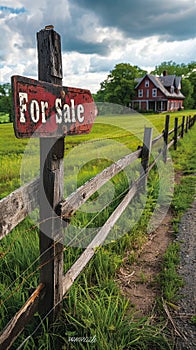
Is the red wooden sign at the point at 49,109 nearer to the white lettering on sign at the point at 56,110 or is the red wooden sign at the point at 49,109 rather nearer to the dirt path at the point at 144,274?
the white lettering on sign at the point at 56,110

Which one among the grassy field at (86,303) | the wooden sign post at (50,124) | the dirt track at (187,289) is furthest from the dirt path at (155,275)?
the wooden sign post at (50,124)

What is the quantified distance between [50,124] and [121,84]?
163 feet

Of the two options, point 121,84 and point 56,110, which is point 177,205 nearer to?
point 56,110

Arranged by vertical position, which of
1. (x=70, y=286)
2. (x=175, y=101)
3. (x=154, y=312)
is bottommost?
(x=154, y=312)

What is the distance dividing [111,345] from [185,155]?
775 cm

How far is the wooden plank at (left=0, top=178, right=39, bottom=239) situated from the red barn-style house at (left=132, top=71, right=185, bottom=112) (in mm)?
49702

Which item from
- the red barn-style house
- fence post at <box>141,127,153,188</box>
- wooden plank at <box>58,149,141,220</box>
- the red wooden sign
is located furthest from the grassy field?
the red barn-style house

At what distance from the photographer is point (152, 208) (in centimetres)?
442

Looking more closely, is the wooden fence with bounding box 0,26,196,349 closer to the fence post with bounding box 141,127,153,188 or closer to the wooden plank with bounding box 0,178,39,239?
the wooden plank with bounding box 0,178,39,239

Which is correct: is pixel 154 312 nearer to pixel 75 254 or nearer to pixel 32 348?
pixel 75 254

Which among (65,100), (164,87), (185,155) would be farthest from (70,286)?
(164,87)

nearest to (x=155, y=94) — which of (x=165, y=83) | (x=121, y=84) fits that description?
(x=165, y=83)

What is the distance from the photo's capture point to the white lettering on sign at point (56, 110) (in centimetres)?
126

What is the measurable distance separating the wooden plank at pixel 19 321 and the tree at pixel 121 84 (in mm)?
46158
